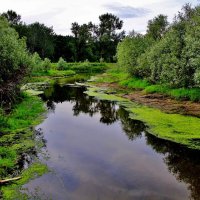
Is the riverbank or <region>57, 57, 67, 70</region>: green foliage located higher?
<region>57, 57, 67, 70</region>: green foliage

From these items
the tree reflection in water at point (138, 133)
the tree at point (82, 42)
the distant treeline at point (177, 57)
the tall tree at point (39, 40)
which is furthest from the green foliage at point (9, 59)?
the tree at point (82, 42)

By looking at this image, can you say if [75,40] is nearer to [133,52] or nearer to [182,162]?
[133,52]

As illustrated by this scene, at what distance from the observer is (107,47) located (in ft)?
490

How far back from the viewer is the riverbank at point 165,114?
86.3 ft

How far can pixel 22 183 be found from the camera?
17.0 metres

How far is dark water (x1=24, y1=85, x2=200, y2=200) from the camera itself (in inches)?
647

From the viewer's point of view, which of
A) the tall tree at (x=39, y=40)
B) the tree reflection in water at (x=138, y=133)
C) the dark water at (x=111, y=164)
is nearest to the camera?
the dark water at (x=111, y=164)

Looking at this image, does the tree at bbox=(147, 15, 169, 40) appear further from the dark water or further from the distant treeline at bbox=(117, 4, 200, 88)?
the dark water

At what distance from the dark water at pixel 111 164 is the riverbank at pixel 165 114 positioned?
1.26 m

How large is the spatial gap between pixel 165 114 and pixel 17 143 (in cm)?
1687

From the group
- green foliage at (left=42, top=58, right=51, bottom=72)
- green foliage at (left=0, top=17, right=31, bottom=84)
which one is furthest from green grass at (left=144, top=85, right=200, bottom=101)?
green foliage at (left=42, top=58, right=51, bottom=72)

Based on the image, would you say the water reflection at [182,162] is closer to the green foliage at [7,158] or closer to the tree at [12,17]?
the green foliage at [7,158]

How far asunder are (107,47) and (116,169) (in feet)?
436

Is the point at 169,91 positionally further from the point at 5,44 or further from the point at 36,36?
the point at 36,36
